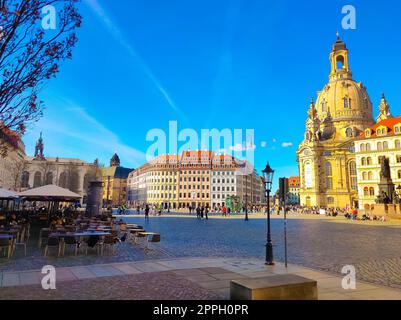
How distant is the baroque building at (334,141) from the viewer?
96.9 metres

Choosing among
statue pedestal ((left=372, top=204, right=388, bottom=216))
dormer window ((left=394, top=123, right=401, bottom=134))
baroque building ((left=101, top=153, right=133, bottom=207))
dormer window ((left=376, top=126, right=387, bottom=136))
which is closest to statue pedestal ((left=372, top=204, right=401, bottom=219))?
statue pedestal ((left=372, top=204, right=388, bottom=216))

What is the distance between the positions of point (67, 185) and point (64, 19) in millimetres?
108593

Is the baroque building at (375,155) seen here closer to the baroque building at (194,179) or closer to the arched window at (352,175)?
the arched window at (352,175)

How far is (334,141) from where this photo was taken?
332ft

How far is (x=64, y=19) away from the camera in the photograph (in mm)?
9195

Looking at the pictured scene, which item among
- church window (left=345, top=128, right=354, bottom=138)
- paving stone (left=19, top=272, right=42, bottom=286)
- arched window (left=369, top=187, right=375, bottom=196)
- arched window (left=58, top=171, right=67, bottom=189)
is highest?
church window (left=345, top=128, right=354, bottom=138)

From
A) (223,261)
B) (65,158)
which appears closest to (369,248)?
(223,261)

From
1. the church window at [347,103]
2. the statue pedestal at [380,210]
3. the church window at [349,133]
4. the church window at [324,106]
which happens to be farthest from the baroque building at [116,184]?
the statue pedestal at [380,210]

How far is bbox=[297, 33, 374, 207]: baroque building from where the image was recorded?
96938 millimetres

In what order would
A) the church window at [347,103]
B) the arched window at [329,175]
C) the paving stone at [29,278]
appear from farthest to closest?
1. the church window at [347,103]
2. the arched window at [329,175]
3. the paving stone at [29,278]

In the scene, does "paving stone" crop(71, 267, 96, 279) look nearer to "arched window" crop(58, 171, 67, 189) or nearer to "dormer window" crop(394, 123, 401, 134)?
"dormer window" crop(394, 123, 401, 134)

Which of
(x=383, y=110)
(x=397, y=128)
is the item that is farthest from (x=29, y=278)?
(x=383, y=110)

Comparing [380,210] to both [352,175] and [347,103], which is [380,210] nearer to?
[352,175]

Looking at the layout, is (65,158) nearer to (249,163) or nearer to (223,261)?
(249,163)
